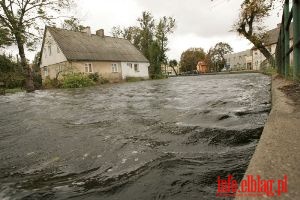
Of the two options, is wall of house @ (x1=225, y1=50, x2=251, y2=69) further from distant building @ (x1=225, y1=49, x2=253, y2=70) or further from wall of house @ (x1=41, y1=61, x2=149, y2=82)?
wall of house @ (x1=41, y1=61, x2=149, y2=82)

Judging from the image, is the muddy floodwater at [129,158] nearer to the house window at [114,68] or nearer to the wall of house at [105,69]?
the wall of house at [105,69]


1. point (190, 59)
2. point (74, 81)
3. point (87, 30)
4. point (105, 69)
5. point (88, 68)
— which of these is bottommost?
point (74, 81)

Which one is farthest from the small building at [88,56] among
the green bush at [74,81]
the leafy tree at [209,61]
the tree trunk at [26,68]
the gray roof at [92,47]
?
the leafy tree at [209,61]

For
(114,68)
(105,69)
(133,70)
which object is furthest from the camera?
(133,70)

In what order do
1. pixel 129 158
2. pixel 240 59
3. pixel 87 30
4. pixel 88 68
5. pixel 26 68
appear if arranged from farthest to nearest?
1. pixel 240 59
2. pixel 87 30
3. pixel 88 68
4. pixel 26 68
5. pixel 129 158

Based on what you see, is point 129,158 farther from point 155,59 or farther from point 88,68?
point 155,59

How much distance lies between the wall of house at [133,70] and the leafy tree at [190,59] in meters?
49.4

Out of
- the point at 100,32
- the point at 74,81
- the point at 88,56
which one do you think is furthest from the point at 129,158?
the point at 100,32

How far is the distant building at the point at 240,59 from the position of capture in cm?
7144

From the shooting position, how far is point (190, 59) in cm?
8506

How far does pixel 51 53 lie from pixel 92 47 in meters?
4.68

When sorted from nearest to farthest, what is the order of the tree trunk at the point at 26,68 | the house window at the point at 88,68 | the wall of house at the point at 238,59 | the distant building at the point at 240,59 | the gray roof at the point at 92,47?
the tree trunk at the point at 26,68 → the gray roof at the point at 92,47 → the house window at the point at 88,68 → the distant building at the point at 240,59 → the wall of house at the point at 238,59

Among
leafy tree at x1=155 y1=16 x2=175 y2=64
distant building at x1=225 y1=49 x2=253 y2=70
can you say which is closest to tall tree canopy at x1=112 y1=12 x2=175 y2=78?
leafy tree at x1=155 y1=16 x2=175 y2=64

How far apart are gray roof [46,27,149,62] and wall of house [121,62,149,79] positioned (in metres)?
0.65
